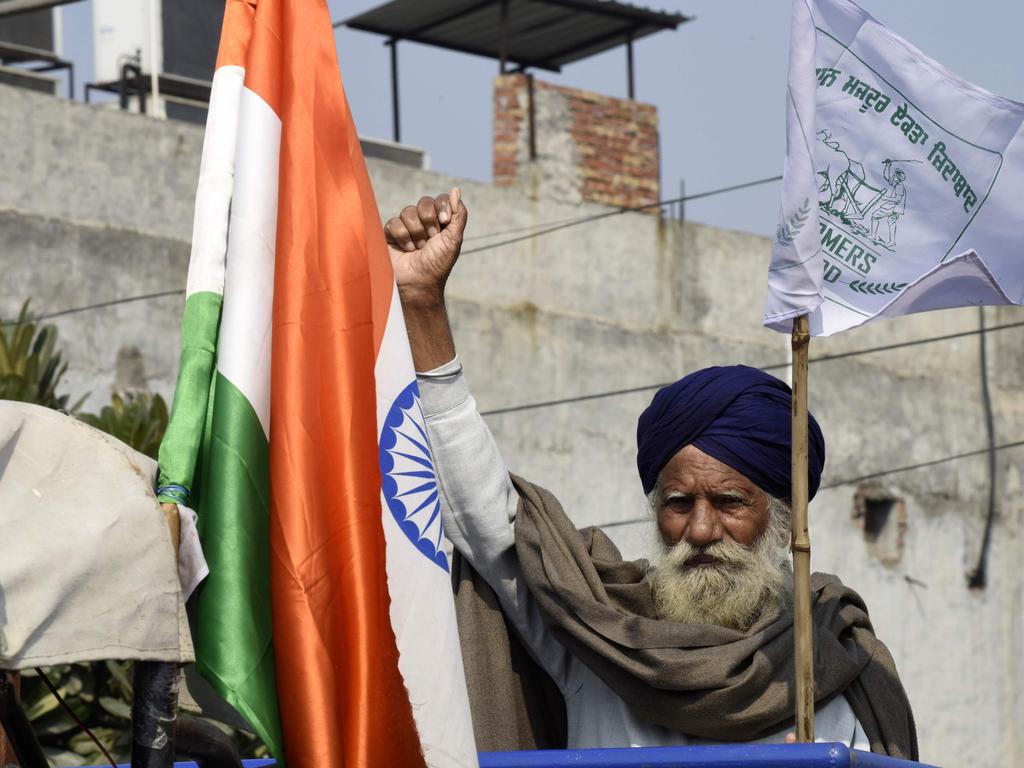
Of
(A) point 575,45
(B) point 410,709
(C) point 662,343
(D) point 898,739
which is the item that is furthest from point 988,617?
(B) point 410,709

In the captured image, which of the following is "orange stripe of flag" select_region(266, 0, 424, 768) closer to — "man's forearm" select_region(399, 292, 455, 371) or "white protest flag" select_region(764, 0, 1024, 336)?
"man's forearm" select_region(399, 292, 455, 371)

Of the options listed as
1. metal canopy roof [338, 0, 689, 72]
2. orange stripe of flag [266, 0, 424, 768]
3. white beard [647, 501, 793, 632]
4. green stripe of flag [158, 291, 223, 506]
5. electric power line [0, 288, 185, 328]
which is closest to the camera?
green stripe of flag [158, 291, 223, 506]

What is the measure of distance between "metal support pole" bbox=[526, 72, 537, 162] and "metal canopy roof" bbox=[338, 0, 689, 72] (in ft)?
1.62

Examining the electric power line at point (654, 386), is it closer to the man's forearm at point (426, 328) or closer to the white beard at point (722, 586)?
the white beard at point (722, 586)

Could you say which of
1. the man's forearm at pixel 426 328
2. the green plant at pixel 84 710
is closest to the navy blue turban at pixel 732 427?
the man's forearm at pixel 426 328

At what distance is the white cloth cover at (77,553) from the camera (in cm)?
249

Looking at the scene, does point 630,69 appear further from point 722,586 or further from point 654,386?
point 722,586

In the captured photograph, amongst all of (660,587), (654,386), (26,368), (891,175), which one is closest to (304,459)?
(660,587)

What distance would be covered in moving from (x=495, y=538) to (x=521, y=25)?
12874mm

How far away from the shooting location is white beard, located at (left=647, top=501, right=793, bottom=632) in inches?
164

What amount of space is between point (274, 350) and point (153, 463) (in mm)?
379

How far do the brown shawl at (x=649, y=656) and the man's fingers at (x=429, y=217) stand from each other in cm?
58

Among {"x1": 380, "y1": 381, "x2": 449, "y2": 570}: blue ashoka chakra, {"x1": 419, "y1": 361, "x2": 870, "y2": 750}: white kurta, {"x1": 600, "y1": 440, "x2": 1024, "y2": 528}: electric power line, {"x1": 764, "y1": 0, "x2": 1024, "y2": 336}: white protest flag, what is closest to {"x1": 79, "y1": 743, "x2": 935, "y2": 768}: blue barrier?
{"x1": 380, "y1": 381, "x2": 449, "y2": 570}: blue ashoka chakra

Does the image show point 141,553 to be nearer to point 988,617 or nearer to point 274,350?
point 274,350
